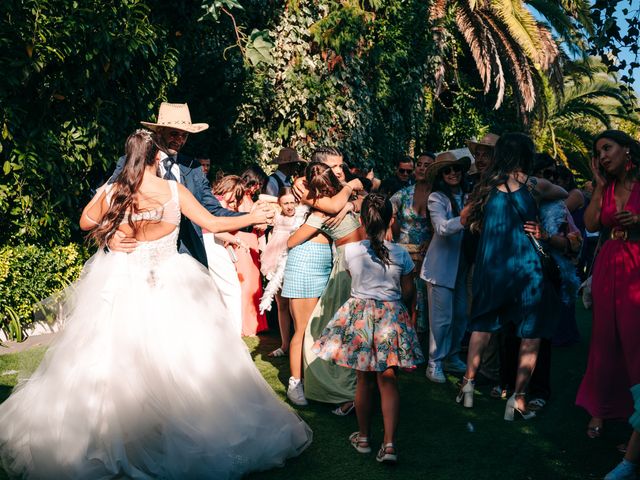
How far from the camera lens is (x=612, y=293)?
472 centimetres

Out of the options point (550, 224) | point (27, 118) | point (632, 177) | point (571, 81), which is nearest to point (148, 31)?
point (27, 118)

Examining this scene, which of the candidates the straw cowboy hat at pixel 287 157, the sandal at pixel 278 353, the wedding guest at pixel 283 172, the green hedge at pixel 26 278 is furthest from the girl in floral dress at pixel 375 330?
the green hedge at pixel 26 278

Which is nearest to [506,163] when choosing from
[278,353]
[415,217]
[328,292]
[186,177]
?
[415,217]

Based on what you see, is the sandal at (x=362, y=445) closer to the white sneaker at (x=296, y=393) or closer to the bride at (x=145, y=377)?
the bride at (x=145, y=377)

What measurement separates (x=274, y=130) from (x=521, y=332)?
22.7 ft

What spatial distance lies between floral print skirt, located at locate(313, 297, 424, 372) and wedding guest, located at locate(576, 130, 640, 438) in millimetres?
1336

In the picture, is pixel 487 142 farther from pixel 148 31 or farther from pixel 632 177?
pixel 148 31

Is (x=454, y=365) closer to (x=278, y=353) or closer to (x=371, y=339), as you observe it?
(x=278, y=353)

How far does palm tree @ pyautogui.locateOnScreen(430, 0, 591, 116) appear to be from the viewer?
19.5 metres

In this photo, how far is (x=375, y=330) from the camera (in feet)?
15.0

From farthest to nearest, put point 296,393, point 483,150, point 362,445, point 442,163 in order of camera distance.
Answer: point 483,150
point 442,163
point 296,393
point 362,445

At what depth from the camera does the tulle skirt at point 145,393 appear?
4000 mm

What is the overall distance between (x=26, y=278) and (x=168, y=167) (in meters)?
3.08

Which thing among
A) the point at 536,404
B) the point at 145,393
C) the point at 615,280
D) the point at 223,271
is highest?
the point at 615,280
